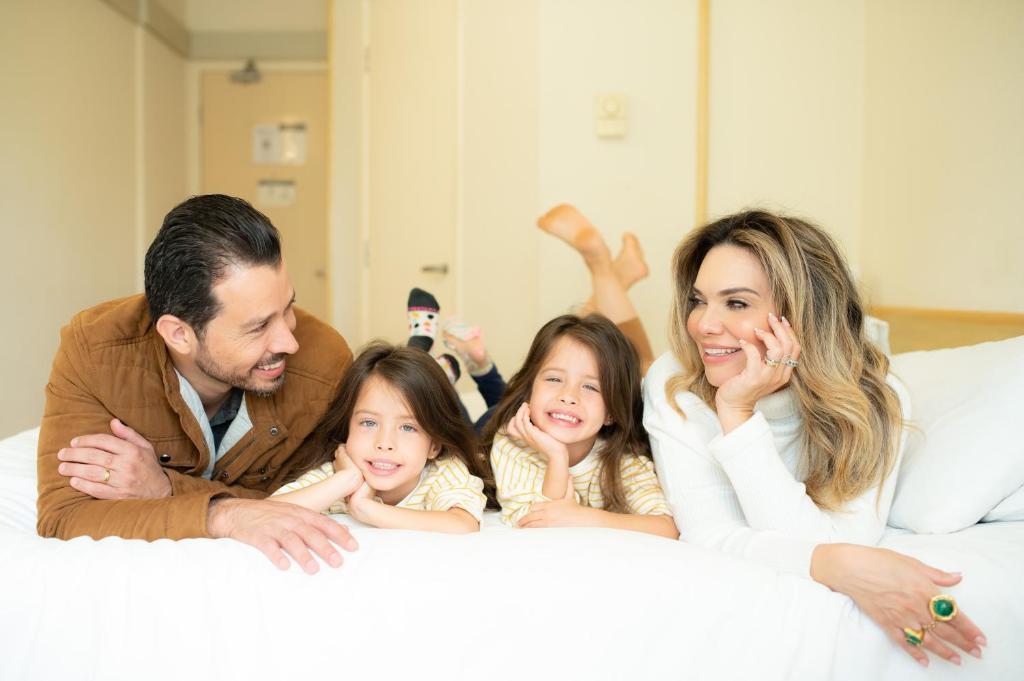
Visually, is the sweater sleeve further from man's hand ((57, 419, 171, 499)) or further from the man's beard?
man's hand ((57, 419, 171, 499))

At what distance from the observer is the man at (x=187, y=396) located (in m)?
1.39

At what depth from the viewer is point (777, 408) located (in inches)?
63.4

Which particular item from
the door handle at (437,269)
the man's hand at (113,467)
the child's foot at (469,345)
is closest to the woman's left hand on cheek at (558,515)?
the man's hand at (113,467)

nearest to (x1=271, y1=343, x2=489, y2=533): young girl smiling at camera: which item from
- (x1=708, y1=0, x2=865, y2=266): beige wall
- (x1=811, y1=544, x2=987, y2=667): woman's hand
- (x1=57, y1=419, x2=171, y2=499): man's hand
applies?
(x1=57, y1=419, x2=171, y2=499): man's hand

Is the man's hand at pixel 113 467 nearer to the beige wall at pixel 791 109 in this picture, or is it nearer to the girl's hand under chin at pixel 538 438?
the girl's hand under chin at pixel 538 438

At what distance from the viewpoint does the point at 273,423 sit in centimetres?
174

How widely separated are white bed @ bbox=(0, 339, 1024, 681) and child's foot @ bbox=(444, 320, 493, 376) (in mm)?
1093

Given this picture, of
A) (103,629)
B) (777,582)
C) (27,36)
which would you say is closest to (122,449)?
(103,629)

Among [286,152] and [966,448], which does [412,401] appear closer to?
[966,448]

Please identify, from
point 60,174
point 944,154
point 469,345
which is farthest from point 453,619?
point 60,174

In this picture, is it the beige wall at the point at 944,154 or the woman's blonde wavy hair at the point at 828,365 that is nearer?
the woman's blonde wavy hair at the point at 828,365

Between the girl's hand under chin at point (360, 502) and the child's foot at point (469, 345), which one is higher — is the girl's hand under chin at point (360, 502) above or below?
below

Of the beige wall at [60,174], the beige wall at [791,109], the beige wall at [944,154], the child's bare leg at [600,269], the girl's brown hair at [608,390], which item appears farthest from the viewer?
the beige wall at [60,174]

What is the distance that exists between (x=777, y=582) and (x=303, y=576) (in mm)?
740
